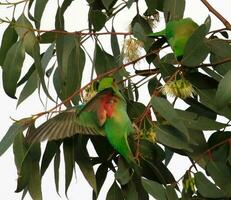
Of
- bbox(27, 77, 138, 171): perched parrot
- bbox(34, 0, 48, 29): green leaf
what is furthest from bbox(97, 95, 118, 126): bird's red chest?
bbox(34, 0, 48, 29): green leaf

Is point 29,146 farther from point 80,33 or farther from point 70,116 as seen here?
point 80,33

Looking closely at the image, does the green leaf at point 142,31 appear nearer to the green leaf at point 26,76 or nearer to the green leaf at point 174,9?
the green leaf at point 174,9

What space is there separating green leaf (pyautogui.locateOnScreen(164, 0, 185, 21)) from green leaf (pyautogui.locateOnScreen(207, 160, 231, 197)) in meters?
0.39

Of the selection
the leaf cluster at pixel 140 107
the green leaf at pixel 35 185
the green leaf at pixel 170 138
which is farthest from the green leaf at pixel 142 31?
the green leaf at pixel 35 185

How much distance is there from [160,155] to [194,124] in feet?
0.37

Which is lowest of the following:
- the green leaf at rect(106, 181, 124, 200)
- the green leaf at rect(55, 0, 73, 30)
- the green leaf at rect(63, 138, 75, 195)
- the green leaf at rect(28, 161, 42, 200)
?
the green leaf at rect(106, 181, 124, 200)

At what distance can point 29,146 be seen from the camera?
162 cm

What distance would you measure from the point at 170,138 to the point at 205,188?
0.13m

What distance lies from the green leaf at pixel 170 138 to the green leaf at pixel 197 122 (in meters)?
0.04

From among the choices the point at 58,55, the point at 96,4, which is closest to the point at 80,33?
the point at 58,55

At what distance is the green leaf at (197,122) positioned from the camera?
1599 millimetres

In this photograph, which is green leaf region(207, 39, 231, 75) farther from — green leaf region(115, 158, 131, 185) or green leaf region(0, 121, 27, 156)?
green leaf region(0, 121, 27, 156)

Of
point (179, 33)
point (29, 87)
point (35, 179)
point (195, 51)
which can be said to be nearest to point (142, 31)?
point (179, 33)

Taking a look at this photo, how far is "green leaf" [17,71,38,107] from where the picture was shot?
1.78 metres
